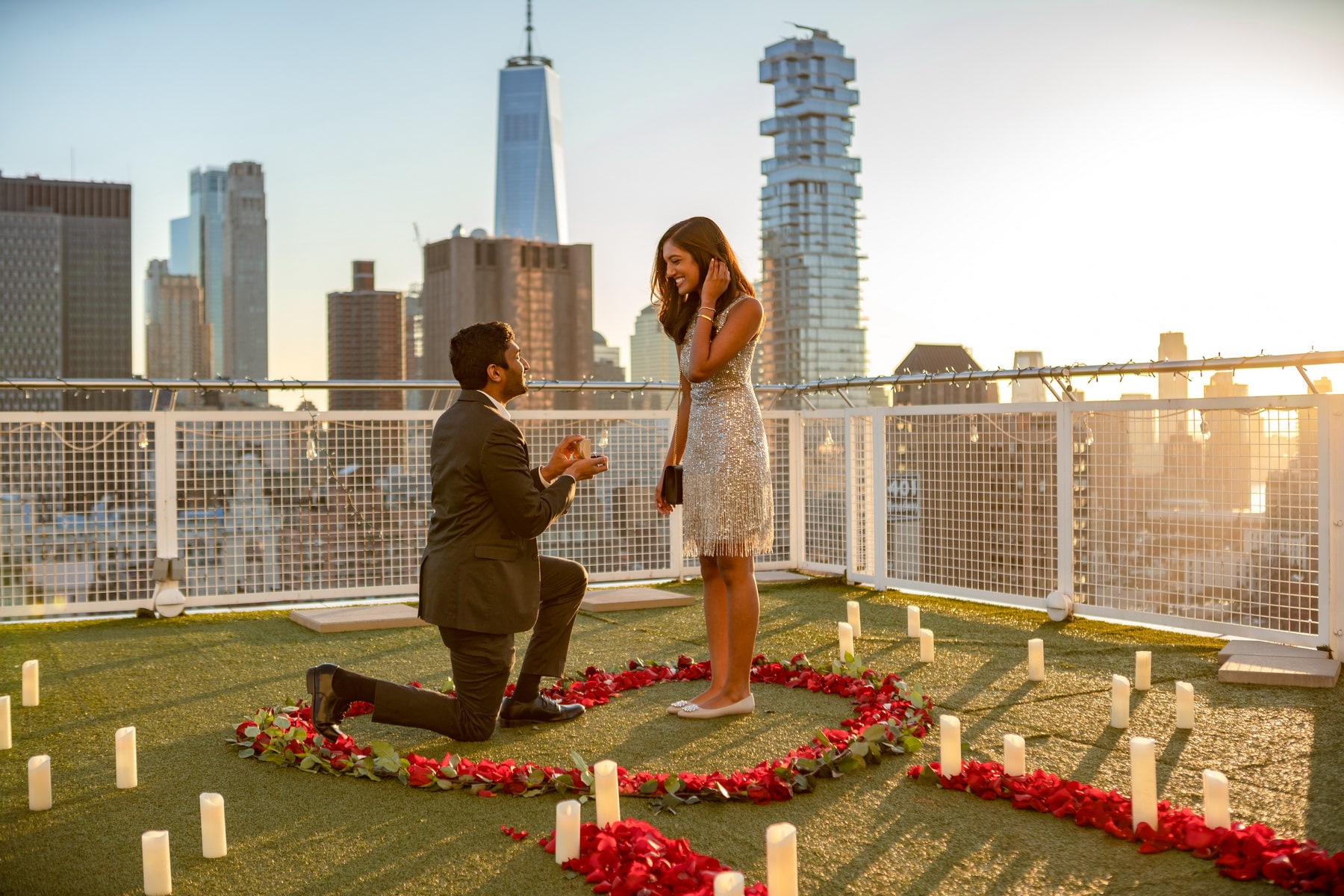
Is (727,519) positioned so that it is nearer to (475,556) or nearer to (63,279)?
(475,556)

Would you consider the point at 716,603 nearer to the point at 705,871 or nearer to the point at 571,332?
the point at 705,871

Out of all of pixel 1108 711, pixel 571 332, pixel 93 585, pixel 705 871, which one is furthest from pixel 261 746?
pixel 571 332

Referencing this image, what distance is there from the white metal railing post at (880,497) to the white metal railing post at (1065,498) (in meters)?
1.74

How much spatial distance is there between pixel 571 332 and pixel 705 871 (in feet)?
441

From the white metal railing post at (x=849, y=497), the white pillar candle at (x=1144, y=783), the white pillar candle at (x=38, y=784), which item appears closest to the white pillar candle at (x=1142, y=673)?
the white pillar candle at (x=1144, y=783)

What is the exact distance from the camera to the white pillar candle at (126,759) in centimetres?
402

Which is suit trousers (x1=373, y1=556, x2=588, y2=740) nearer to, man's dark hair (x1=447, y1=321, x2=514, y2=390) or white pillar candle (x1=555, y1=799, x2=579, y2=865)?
man's dark hair (x1=447, y1=321, x2=514, y2=390)

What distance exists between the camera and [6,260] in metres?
152

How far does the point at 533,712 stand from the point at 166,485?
5.25m

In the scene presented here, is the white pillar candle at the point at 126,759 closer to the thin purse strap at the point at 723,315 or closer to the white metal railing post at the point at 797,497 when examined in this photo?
the thin purse strap at the point at 723,315

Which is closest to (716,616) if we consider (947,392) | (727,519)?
(727,519)

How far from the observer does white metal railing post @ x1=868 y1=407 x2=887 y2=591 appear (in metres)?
9.45

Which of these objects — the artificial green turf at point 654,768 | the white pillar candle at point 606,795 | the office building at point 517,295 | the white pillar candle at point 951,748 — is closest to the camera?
the artificial green turf at point 654,768

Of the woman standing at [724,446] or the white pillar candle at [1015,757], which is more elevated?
the woman standing at [724,446]
